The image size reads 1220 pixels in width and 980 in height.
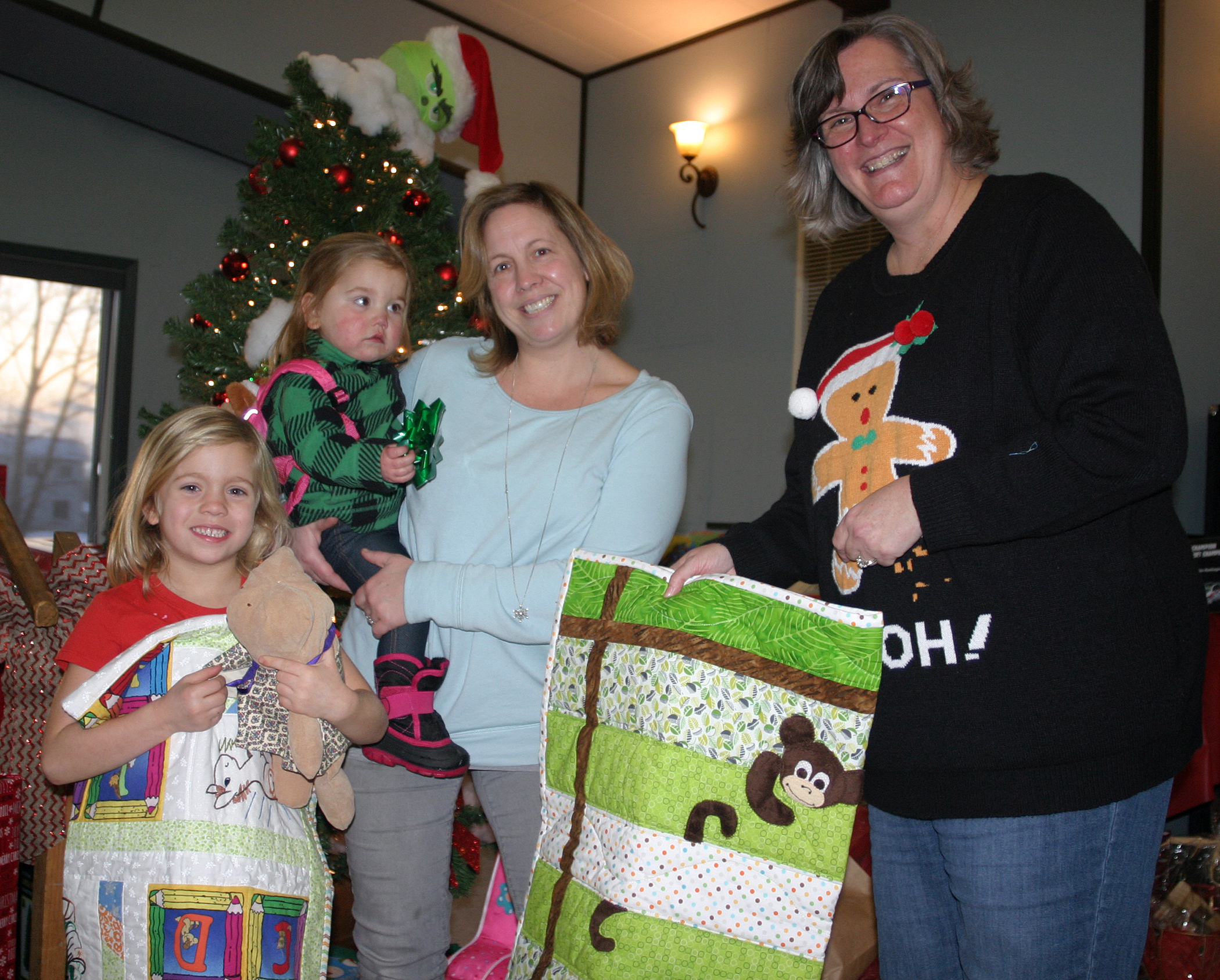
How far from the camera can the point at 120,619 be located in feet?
5.36

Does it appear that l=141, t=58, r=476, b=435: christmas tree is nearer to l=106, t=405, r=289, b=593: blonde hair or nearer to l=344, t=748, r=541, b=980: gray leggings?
l=106, t=405, r=289, b=593: blonde hair

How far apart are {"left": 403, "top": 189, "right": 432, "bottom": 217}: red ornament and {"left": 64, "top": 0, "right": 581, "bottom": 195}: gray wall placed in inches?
89.0

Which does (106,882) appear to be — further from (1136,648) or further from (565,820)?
(1136,648)

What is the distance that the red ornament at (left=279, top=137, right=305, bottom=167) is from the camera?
3.01m

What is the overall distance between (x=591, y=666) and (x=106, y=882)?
0.86 meters

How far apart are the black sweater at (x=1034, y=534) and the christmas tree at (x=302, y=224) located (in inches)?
81.6

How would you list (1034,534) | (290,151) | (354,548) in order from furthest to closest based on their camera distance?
(290,151) < (354,548) < (1034,534)

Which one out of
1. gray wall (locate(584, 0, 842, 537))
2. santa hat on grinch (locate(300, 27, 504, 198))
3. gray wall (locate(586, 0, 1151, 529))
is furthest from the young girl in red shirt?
gray wall (locate(584, 0, 842, 537))

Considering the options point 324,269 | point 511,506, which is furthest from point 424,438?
point 324,269

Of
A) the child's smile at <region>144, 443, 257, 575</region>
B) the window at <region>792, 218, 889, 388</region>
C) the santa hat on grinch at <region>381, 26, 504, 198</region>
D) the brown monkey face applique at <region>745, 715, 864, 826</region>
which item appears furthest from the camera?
the window at <region>792, 218, 889, 388</region>

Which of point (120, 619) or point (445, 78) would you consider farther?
point (445, 78)

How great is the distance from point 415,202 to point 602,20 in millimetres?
3501

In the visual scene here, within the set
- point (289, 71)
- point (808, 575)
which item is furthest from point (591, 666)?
point (289, 71)

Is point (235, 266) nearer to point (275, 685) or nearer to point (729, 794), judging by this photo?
point (275, 685)
